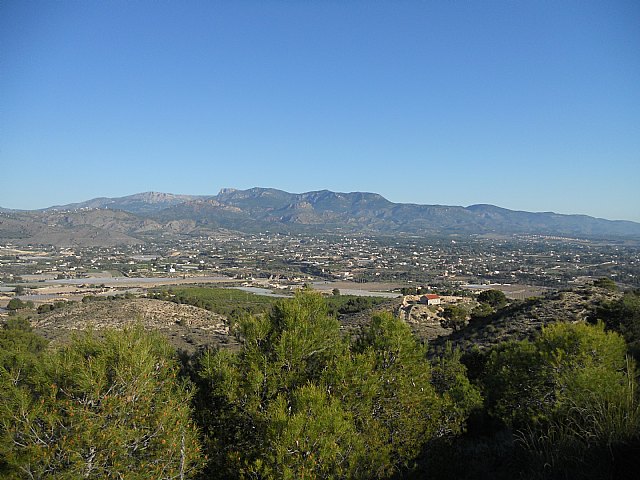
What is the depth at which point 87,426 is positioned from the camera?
6602 mm

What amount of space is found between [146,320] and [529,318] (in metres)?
28.1

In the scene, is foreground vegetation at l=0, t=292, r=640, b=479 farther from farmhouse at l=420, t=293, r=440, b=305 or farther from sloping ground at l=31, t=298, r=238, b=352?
farmhouse at l=420, t=293, r=440, b=305

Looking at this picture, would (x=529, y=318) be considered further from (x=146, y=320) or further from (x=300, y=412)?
(x=146, y=320)

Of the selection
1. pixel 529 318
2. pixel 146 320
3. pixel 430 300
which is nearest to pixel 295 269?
pixel 430 300

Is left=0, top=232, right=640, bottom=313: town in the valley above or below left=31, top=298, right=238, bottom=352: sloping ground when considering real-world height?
below

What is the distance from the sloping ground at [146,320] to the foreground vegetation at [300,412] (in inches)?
785

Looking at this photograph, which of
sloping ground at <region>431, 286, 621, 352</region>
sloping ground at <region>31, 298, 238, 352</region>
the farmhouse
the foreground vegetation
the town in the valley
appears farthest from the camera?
the town in the valley

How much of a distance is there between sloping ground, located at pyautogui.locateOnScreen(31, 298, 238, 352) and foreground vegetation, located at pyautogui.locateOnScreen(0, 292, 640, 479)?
19938 mm

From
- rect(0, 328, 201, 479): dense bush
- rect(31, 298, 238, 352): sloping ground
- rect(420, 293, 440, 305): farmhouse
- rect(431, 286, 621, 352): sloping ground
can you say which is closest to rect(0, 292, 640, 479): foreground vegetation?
rect(0, 328, 201, 479): dense bush

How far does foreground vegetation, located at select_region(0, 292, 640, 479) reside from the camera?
21.0 feet

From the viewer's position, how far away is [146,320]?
120 feet

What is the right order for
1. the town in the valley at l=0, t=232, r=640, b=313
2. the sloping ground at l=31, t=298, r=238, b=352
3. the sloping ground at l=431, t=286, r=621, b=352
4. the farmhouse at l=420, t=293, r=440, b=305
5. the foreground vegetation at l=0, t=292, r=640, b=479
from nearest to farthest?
the foreground vegetation at l=0, t=292, r=640, b=479, the sloping ground at l=431, t=286, r=621, b=352, the sloping ground at l=31, t=298, r=238, b=352, the farmhouse at l=420, t=293, r=440, b=305, the town in the valley at l=0, t=232, r=640, b=313

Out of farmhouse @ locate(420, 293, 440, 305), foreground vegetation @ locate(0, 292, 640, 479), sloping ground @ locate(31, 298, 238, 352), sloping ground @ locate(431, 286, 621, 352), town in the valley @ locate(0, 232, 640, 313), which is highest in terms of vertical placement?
foreground vegetation @ locate(0, 292, 640, 479)

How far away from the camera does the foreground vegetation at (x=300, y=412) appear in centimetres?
641
